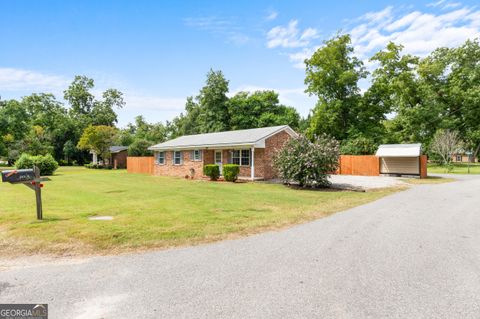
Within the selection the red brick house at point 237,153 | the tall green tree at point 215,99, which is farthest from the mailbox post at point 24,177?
the tall green tree at point 215,99

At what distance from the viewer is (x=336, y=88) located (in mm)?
34594

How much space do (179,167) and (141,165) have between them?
7799mm

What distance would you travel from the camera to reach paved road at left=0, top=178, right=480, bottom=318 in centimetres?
303

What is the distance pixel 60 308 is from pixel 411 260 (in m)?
5.15

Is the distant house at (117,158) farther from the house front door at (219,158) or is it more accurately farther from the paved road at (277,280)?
the paved road at (277,280)

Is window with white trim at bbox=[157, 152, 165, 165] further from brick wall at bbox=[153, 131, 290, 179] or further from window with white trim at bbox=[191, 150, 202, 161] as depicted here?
window with white trim at bbox=[191, 150, 202, 161]

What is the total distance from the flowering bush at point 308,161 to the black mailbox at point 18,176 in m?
12.0

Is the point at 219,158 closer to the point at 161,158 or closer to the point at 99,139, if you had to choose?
the point at 161,158

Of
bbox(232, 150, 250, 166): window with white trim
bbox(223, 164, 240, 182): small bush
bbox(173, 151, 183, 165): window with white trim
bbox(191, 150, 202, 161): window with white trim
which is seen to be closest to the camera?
bbox(223, 164, 240, 182): small bush

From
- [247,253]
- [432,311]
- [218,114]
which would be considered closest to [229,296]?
[247,253]

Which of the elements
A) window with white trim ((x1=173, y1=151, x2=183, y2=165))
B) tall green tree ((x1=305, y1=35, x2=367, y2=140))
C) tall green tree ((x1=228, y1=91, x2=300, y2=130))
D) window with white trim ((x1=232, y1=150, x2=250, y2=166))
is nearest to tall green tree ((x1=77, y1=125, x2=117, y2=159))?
tall green tree ((x1=228, y1=91, x2=300, y2=130))

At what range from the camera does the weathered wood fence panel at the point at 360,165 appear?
2455 cm

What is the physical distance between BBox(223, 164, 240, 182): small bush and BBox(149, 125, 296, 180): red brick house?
1.10m

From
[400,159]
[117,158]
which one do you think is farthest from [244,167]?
[117,158]
